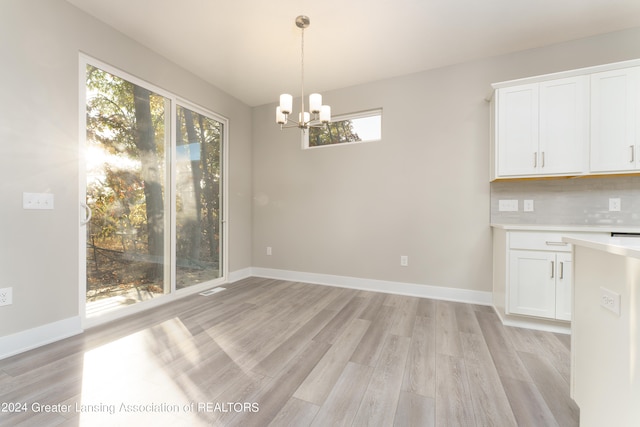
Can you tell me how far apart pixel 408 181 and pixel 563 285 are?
1.81 m

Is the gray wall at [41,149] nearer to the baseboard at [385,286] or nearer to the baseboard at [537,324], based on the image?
the baseboard at [385,286]

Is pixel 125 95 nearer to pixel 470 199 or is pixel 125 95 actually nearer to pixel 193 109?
pixel 193 109

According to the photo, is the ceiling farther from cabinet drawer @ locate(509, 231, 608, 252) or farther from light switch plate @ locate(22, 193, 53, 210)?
cabinet drawer @ locate(509, 231, 608, 252)

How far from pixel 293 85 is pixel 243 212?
2.10m

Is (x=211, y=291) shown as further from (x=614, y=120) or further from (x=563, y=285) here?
(x=614, y=120)

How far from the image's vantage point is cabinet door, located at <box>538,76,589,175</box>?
2365 mm

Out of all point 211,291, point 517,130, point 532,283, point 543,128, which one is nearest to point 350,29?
point 517,130

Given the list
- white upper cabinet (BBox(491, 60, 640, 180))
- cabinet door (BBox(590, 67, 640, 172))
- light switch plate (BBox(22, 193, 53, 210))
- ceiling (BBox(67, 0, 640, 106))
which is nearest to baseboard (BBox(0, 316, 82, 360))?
light switch plate (BBox(22, 193, 53, 210))

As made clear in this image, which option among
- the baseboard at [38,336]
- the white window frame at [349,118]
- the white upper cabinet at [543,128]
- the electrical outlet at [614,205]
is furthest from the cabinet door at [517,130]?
the baseboard at [38,336]

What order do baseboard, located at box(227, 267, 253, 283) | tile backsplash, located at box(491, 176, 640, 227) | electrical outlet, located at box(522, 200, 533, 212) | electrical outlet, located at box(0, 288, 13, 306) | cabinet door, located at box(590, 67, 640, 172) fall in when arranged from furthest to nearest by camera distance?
1. baseboard, located at box(227, 267, 253, 283)
2. electrical outlet, located at box(522, 200, 533, 212)
3. tile backsplash, located at box(491, 176, 640, 227)
4. cabinet door, located at box(590, 67, 640, 172)
5. electrical outlet, located at box(0, 288, 13, 306)

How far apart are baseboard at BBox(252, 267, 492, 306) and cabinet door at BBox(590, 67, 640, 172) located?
1712 mm

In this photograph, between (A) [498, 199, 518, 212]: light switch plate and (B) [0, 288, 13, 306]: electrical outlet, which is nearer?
(B) [0, 288, 13, 306]: electrical outlet

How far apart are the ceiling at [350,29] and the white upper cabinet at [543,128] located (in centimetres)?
59

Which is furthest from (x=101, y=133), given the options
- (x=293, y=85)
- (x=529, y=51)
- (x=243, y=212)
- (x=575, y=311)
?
(x=529, y=51)
